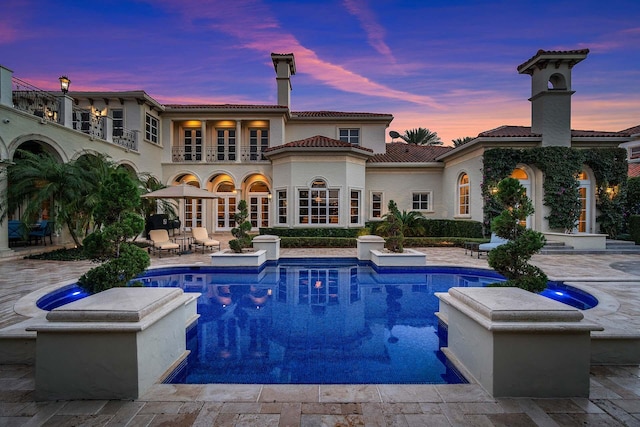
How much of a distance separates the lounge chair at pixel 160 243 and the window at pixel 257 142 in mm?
9781

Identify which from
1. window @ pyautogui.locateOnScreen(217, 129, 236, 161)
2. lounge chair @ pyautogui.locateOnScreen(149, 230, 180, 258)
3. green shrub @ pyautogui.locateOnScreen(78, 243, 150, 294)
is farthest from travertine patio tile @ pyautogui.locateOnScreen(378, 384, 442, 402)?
window @ pyautogui.locateOnScreen(217, 129, 236, 161)

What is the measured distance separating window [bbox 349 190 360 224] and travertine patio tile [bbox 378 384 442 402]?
14.6m

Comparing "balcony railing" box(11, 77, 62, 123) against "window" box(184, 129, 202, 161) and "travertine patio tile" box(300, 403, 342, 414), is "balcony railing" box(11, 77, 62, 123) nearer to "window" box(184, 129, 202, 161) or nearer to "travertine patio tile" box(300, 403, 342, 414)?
"window" box(184, 129, 202, 161)

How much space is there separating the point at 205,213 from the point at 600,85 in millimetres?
25856

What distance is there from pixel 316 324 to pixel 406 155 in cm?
1762

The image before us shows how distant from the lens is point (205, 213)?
21703 millimetres

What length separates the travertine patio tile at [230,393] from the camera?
297 centimetres

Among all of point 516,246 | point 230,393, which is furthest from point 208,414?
point 516,246

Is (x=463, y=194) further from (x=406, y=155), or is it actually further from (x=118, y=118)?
(x=118, y=118)

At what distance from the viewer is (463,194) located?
703 inches

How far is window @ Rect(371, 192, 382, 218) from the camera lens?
20.3 metres

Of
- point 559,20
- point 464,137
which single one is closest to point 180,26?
point 559,20

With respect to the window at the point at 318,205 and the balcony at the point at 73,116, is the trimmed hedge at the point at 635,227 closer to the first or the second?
the window at the point at 318,205

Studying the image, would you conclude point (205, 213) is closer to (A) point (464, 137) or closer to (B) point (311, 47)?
(B) point (311, 47)
